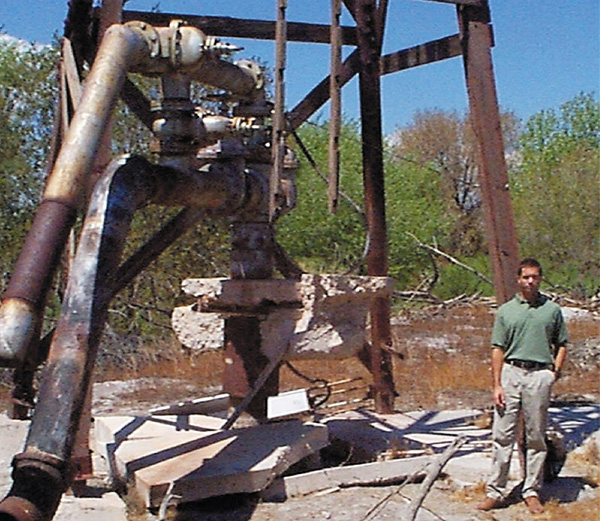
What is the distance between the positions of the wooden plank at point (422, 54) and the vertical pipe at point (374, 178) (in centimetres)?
19

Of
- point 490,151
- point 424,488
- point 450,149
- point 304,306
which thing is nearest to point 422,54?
point 490,151

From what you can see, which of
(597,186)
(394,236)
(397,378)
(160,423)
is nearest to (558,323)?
(160,423)

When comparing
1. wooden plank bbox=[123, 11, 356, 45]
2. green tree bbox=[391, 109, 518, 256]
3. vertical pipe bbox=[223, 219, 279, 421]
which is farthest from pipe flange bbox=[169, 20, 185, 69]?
green tree bbox=[391, 109, 518, 256]

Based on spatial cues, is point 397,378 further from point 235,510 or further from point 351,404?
point 235,510

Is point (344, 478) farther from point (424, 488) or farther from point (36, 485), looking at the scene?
point (36, 485)

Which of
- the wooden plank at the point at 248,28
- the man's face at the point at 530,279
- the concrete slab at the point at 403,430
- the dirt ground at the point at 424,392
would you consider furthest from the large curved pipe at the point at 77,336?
the concrete slab at the point at 403,430

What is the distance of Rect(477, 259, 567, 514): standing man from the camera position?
6.28 metres

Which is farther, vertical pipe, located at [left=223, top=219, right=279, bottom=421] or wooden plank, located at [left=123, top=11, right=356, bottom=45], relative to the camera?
wooden plank, located at [left=123, top=11, right=356, bottom=45]

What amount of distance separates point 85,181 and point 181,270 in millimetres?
9868

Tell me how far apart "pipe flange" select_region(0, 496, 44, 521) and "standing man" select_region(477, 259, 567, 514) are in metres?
3.44

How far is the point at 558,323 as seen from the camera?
6.37m

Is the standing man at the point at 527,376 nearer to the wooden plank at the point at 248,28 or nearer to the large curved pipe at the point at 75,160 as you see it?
the large curved pipe at the point at 75,160

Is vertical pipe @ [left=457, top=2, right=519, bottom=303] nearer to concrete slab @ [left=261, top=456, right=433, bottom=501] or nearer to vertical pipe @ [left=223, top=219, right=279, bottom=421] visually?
concrete slab @ [left=261, top=456, right=433, bottom=501]

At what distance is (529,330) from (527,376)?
305 millimetres
